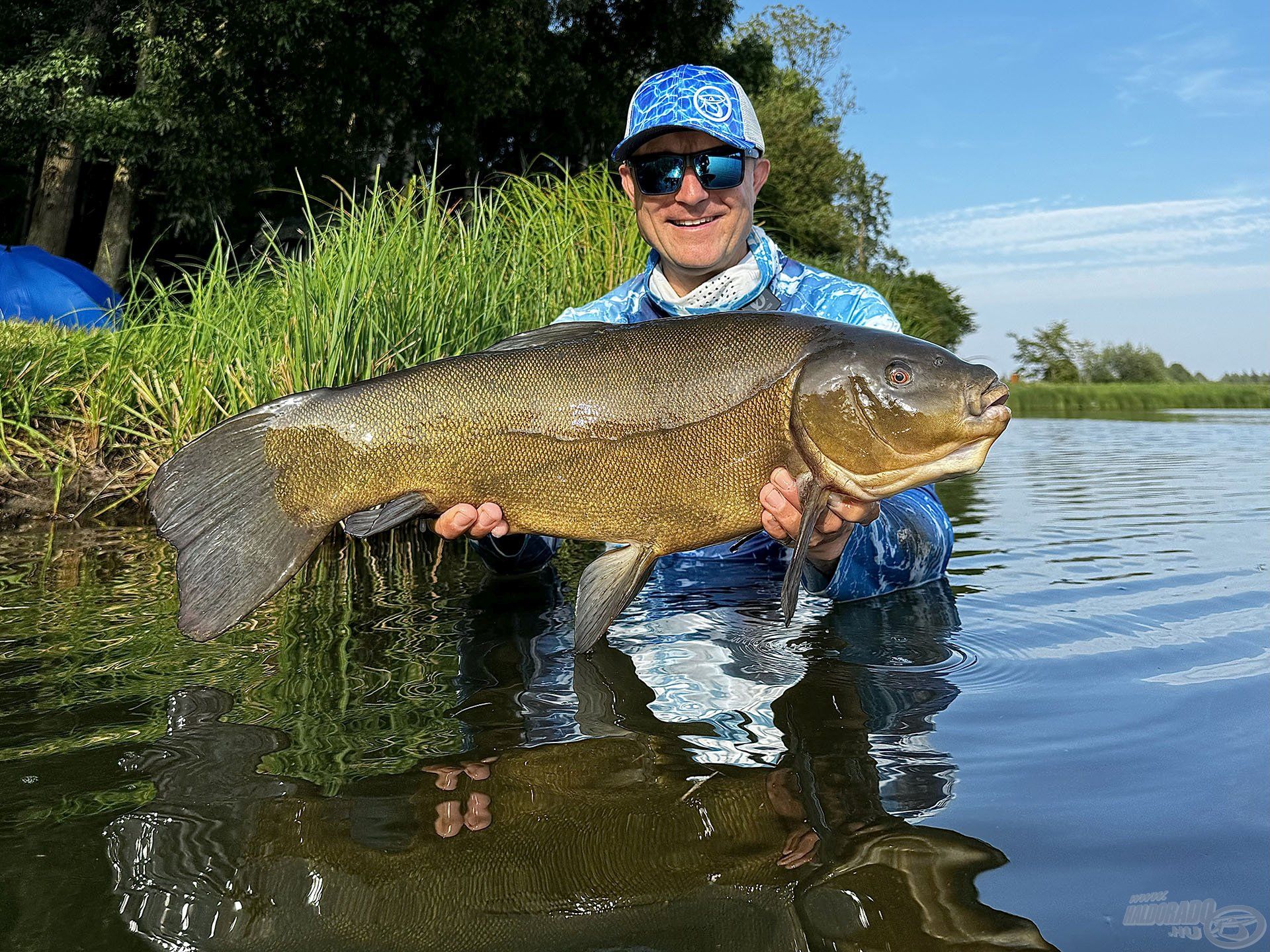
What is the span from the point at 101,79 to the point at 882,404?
62.1ft

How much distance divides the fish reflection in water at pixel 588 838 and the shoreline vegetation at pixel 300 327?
9.63 feet

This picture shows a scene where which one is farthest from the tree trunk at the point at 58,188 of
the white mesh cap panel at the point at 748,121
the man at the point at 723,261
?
the white mesh cap panel at the point at 748,121

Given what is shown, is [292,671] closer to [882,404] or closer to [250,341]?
[882,404]

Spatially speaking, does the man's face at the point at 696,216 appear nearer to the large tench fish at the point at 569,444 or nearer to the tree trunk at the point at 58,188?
the large tench fish at the point at 569,444

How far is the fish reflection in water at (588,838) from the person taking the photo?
1612 mm

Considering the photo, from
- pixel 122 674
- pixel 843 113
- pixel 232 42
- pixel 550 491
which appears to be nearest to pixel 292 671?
pixel 122 674

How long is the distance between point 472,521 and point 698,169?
1.69 meters

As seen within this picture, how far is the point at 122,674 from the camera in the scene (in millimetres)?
2963

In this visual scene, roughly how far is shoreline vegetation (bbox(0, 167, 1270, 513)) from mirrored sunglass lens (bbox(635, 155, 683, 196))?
192 centimetres

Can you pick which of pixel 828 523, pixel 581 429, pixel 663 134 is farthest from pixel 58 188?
pixel 828 523

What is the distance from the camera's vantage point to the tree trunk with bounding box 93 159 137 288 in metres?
16.7

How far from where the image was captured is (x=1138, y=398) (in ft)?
103

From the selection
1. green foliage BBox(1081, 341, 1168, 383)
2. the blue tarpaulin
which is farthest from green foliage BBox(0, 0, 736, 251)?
green foliage BBox(1081, 341, 1168, 383)

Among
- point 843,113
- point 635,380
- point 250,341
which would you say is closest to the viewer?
point 635,380
